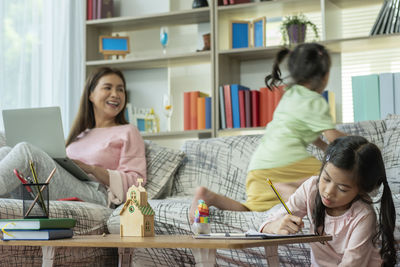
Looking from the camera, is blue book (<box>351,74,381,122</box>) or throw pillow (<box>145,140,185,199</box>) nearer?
throw pillow (<box>145,140,185,199</box>)

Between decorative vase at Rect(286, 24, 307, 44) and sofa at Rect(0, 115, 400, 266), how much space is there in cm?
92

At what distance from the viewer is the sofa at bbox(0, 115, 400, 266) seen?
2.04m

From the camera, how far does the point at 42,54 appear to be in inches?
147

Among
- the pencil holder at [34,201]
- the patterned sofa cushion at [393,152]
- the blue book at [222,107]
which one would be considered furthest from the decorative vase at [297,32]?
the pencil holder at [34,201]

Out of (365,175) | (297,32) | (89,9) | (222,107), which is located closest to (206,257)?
(365,175)

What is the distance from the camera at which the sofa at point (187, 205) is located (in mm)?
2041

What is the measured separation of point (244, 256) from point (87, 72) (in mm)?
2329

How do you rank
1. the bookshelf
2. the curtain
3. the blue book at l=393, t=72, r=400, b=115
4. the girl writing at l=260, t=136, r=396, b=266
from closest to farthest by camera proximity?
the girl writing at l=260, t=136, r=396, b=266 → the blue book at l=393, t=72, r=400, b=115 → the curtain → the bookshelf

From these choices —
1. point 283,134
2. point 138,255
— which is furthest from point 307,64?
point 138,255

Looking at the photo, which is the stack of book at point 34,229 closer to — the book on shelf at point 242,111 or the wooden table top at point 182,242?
the wooden table top at point 182,242

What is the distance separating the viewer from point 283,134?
2352mm

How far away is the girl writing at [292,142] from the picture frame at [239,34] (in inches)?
49.0

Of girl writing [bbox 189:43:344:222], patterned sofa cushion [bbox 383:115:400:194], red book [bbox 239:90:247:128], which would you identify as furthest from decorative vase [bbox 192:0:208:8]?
patterned sofa cushion [bbox 383:115:400:194]

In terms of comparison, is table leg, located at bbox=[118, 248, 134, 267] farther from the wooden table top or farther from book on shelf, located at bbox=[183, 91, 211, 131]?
book on shelf, located at bbox=[183, 91, 211, 131]
